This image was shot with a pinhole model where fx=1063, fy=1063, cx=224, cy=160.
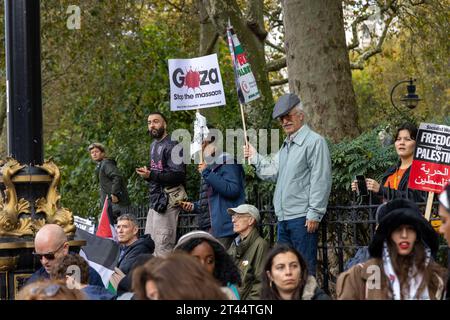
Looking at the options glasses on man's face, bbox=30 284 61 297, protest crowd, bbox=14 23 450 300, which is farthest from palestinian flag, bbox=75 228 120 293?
glasses on man's face, bbox=30 284 61 297

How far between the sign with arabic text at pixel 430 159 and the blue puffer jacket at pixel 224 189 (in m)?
2.40

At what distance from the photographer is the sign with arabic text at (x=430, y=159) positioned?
9008mm

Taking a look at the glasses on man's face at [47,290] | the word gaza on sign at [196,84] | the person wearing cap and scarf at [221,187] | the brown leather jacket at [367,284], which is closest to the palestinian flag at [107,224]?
the word gaza on sign at [196,84]

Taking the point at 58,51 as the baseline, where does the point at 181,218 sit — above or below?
below

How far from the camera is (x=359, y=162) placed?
418 inches

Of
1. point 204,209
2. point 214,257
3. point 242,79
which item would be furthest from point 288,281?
point 242,79

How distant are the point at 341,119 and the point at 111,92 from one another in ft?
27.7

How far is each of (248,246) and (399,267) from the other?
3.51 metres

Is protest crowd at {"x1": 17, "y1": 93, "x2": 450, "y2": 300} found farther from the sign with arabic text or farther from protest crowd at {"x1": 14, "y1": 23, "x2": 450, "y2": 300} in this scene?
the sign with arabic text

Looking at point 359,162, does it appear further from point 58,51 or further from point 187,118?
point 58,51

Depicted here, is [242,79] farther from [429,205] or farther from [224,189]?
[429,205]

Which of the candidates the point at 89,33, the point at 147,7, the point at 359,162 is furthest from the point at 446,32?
the point at 359,162

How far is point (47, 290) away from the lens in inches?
210

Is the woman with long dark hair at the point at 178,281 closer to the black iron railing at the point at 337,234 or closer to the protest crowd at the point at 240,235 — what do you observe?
the protest crowd at the point at 240,235
